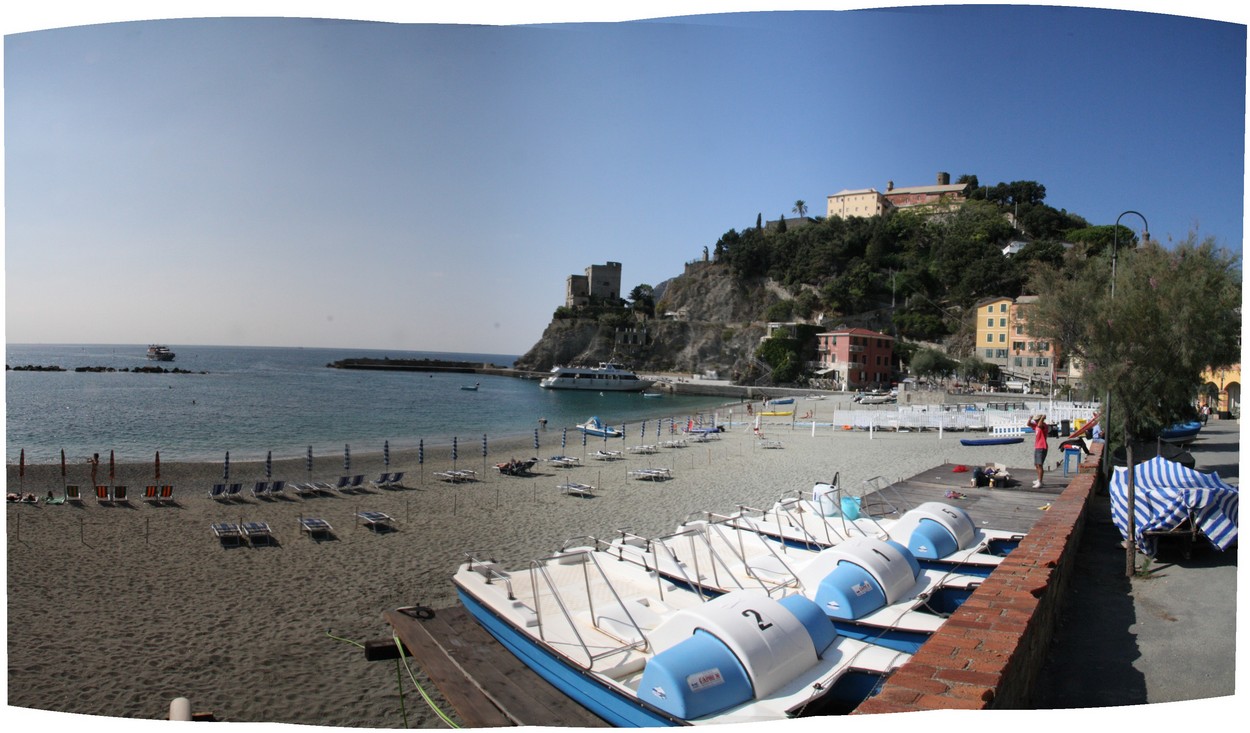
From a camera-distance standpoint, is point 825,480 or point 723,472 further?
point 723,472

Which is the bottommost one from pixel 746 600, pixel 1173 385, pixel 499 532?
pixel 499 532

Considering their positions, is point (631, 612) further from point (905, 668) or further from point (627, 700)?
point (905, 668)

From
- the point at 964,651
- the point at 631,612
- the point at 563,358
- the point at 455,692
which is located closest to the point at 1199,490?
the point at 964,651

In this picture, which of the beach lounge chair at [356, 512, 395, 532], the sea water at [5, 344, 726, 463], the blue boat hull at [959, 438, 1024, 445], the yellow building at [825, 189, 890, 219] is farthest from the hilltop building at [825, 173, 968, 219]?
the beach lounge chair at [356, 512, 395, 532]

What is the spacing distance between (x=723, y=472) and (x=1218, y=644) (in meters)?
14.8

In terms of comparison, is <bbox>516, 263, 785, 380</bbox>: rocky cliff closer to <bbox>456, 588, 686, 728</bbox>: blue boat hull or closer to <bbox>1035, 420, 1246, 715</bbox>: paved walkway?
<bbox>1035, 420, 1246, 715</bbox>: paved walkway

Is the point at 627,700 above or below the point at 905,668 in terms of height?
below

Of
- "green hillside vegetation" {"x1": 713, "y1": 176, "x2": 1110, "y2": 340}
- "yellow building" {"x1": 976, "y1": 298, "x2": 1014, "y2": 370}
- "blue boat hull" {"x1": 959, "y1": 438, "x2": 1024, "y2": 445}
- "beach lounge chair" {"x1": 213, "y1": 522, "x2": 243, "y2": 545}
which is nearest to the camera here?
"beach lounge chair" {"x1": 213, "y1": 522, "x2": 243, "y2": 545}

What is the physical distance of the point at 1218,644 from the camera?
15.5 feet

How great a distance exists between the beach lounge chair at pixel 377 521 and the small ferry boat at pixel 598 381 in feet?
212

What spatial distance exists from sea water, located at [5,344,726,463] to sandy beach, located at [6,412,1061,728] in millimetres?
6613

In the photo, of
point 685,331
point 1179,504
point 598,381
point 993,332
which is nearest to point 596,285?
point 685,331

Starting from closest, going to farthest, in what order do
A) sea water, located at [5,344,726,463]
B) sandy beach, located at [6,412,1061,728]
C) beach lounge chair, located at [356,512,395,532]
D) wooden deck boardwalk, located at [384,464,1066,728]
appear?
1. wooden deck boardwalk, located at [384,464,1066,728]
2. sandy beach, located at [6,412,1061,728]
3. beach lounge chair, located at [356,512,395,532]
4. sea water, located at [5,344,726,463]

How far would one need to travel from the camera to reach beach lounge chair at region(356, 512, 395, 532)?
12.8 m
